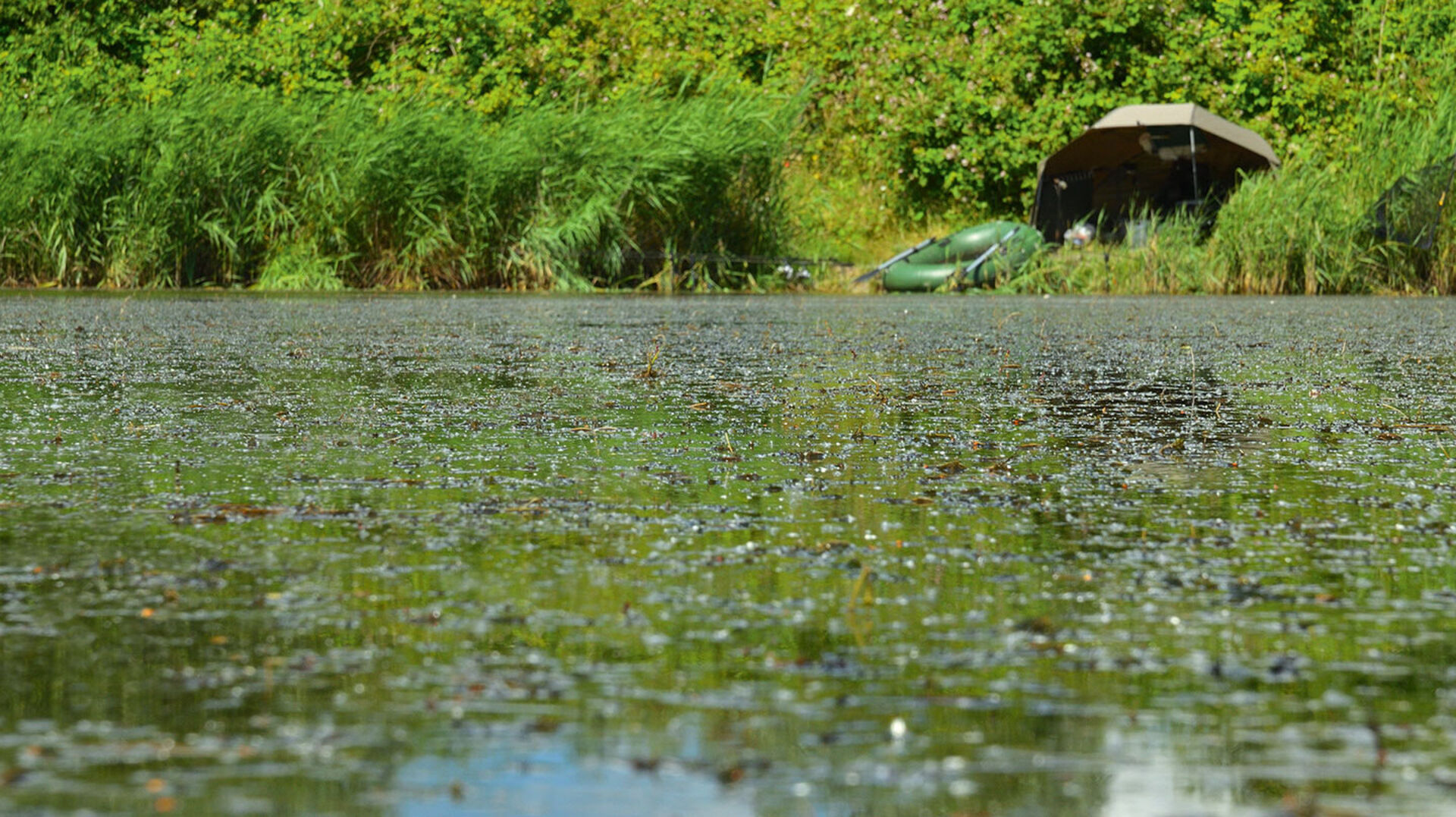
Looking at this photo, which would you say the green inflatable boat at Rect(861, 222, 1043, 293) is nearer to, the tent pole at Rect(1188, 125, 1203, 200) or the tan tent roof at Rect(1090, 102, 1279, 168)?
the tan tent roof at Rect(1090, 102, 1279, 168)

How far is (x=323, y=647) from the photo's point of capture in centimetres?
184

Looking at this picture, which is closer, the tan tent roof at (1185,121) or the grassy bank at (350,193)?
the grassy bank at (350,193)

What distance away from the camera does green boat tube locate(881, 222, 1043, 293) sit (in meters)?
15.6

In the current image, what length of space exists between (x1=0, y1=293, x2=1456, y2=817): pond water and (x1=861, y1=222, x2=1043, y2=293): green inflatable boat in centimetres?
1081

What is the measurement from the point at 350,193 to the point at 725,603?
12423mm

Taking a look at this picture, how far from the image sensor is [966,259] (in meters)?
16.8

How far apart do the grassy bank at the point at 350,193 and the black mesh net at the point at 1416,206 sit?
485 cm

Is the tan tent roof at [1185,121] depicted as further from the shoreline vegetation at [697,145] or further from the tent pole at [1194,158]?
the shoreline vegetation at [697,145]

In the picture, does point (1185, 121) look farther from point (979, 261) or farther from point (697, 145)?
point (697, 145)

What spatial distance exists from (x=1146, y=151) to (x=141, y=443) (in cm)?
1480

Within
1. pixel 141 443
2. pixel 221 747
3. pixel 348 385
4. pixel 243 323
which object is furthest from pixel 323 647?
pixel 243 323

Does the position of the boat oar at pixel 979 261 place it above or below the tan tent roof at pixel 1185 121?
below

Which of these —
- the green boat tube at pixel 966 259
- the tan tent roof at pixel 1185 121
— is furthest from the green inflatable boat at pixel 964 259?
the tan tent roof at pixel 1185 121

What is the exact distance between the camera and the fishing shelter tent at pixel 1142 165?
16656 mm
